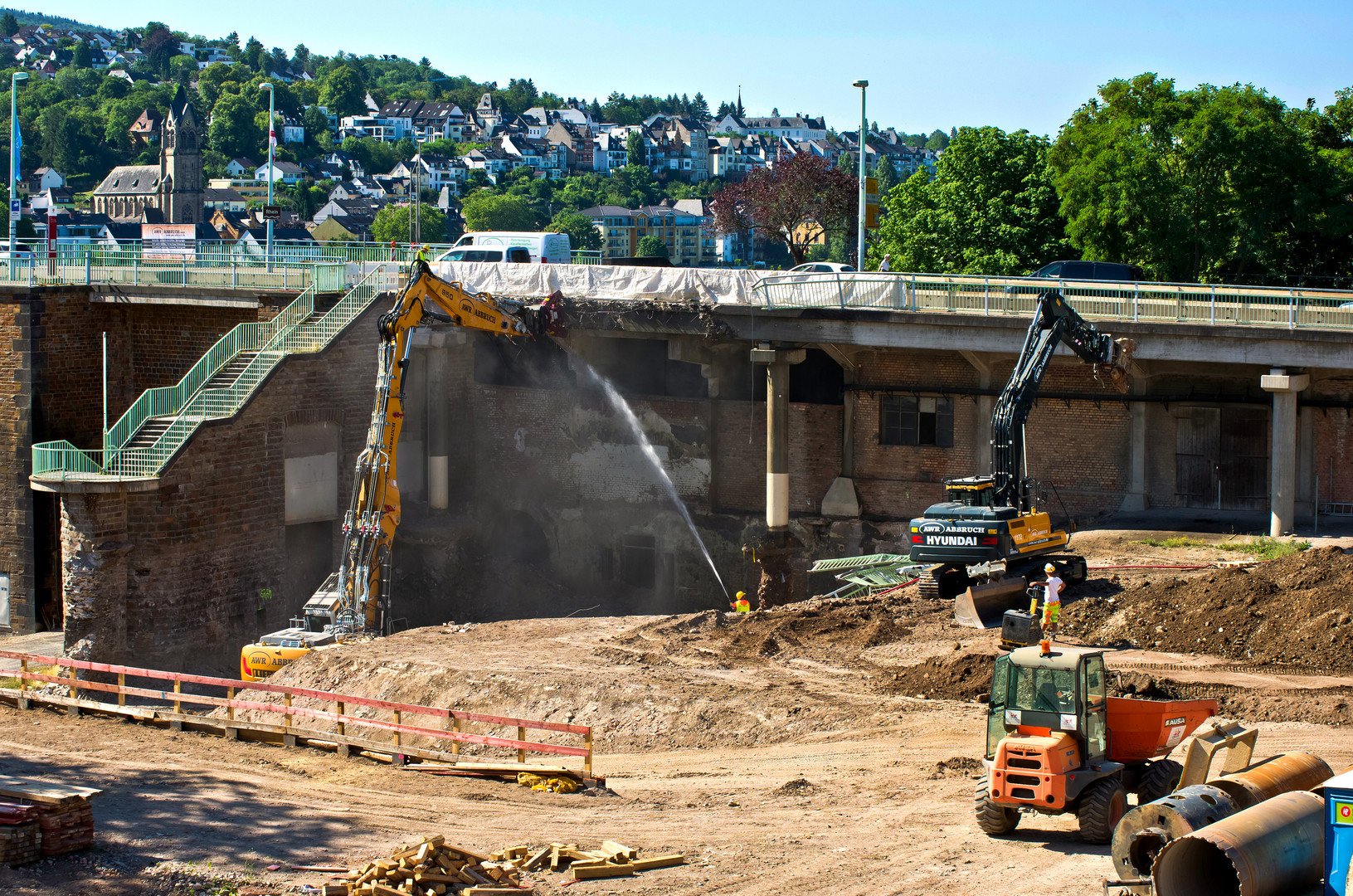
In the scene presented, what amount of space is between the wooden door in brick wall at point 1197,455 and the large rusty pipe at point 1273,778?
2048 cm

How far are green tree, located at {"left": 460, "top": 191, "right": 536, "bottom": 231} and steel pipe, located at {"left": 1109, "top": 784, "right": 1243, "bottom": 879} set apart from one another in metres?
159

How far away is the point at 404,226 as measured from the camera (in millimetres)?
147375

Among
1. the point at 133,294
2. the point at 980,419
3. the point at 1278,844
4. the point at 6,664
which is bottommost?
the point at 6,664

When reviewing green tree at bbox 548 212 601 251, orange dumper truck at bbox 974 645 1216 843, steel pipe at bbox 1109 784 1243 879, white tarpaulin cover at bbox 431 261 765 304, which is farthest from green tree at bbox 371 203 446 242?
steel pipe at bbox 1109 784 1243 879

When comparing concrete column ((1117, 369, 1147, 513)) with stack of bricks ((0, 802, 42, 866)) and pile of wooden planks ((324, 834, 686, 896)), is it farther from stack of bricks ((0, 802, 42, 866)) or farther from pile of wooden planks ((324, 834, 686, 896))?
stack of bricks ((0, 802, 42, 866))

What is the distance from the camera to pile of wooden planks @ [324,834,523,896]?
13227 mm

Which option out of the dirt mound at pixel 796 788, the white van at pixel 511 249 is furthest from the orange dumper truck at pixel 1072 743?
the white van at pixel 511 249

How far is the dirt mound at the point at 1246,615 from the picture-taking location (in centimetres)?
2147

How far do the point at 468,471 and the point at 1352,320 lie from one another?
2296 centimetres

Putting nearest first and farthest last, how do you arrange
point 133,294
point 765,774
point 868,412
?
1. point 765,774
2. point 868,412
3. point 133,294

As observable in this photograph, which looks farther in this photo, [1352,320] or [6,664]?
[6,664]

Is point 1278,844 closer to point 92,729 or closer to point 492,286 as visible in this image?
point 92,729

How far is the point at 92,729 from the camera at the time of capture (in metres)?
22.2

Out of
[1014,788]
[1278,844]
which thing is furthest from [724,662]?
[1278,844]
